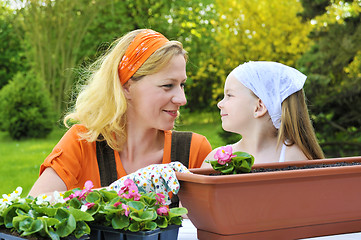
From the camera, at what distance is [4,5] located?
12891 millimetres

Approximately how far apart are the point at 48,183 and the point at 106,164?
24cm

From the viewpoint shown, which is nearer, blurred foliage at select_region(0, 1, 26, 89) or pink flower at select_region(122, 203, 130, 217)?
pink flower at select_region(122, 203, 130, 217)

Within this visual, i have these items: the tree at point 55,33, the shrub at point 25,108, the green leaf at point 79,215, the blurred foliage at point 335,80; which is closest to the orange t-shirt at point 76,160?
the green leaf at point 79,215

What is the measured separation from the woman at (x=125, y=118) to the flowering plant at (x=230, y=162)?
0.71 meters

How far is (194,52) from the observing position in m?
10.9

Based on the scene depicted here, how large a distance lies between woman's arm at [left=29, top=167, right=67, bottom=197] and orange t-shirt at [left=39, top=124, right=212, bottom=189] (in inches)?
0.6

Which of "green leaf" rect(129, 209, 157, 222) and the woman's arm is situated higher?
"green leaf" rect(129, 209, 157, 222)

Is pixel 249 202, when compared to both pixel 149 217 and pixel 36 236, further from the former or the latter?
pixel 36 236

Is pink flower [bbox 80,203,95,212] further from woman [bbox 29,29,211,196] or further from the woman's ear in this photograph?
the woman's ear

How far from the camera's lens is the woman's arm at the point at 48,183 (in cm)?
176

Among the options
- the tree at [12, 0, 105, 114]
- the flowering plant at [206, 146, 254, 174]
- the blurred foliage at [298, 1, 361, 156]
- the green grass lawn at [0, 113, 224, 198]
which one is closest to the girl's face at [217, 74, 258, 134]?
the flowering plant at [206, 146, 254, 174]

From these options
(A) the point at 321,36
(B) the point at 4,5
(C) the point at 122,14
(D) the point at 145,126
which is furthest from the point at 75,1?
(D) the point at 145,126

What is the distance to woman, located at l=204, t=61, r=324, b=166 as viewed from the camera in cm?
→ 183

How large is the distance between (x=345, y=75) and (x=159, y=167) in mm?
6531
